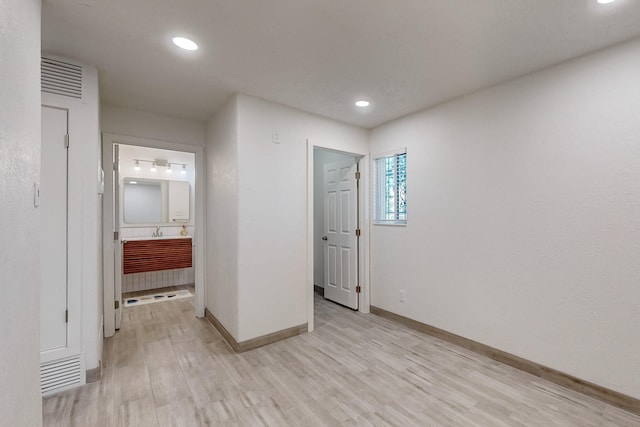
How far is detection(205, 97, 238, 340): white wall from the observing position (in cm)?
280

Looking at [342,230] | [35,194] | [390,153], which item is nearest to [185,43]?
[35,194]

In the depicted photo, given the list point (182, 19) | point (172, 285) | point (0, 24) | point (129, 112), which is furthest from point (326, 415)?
point (172, 285)

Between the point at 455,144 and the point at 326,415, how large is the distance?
2.63 m

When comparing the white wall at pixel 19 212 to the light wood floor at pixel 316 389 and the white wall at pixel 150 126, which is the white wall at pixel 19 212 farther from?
the white wall at pixel 150 126

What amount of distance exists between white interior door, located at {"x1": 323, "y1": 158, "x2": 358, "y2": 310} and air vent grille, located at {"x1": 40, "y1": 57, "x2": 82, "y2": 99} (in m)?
2.92

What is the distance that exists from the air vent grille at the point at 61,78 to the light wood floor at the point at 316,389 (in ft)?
7.31

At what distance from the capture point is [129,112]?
10.4ft

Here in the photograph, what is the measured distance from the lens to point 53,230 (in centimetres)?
209

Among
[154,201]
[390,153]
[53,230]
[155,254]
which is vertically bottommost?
[155,254]

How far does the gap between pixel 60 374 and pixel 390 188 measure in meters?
3.54

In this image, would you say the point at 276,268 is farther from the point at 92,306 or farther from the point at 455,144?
the point at 455,144

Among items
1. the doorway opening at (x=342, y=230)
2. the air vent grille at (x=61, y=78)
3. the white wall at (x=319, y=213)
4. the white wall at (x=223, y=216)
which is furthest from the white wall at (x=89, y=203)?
the white wall at (x=319, y=213)

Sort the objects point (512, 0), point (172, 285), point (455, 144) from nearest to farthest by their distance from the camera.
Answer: point (512, 0)
point (455, 144)
point (172, 285)

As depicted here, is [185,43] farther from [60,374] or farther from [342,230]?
[342,230]
